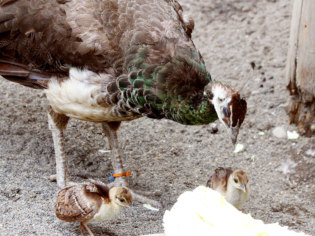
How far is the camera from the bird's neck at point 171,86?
4.21m

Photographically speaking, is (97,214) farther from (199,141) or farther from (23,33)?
(199,141)

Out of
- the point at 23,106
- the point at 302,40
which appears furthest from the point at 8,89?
the point at 302,40

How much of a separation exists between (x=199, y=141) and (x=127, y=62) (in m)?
1.82

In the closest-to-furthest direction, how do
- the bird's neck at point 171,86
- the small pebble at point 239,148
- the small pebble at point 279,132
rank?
the bird's neck at point 171,86 → the small pebble at point 239,148 → the small pebble at point 279,132

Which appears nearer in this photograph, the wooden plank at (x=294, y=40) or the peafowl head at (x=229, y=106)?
the peafowl head at (x=229, y=106)

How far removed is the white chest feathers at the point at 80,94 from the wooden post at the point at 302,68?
6.79 ft

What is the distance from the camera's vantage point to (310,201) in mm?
5039

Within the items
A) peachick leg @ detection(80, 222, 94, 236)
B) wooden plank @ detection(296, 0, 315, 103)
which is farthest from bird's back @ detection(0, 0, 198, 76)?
wooden plank @ detection(296, 0, 315, 103)

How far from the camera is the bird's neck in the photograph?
166 inches

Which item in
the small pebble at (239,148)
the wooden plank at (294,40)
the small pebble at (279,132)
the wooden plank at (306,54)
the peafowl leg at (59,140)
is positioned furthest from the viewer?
the small pebble at (279,132)

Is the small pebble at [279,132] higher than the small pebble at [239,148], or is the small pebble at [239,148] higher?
the small pebble at [279,132]

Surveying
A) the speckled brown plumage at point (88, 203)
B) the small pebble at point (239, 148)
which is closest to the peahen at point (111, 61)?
the speckled brown plumage at point (88, 203)

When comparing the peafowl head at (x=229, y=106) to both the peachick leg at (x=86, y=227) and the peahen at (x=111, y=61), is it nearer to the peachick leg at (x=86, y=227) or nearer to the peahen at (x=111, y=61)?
the peahen at (x=111, y=61)

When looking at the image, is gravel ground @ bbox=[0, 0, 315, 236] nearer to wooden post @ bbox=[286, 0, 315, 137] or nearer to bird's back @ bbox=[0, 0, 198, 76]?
wooden post @ bbox=[286, 0, 315, 137]
